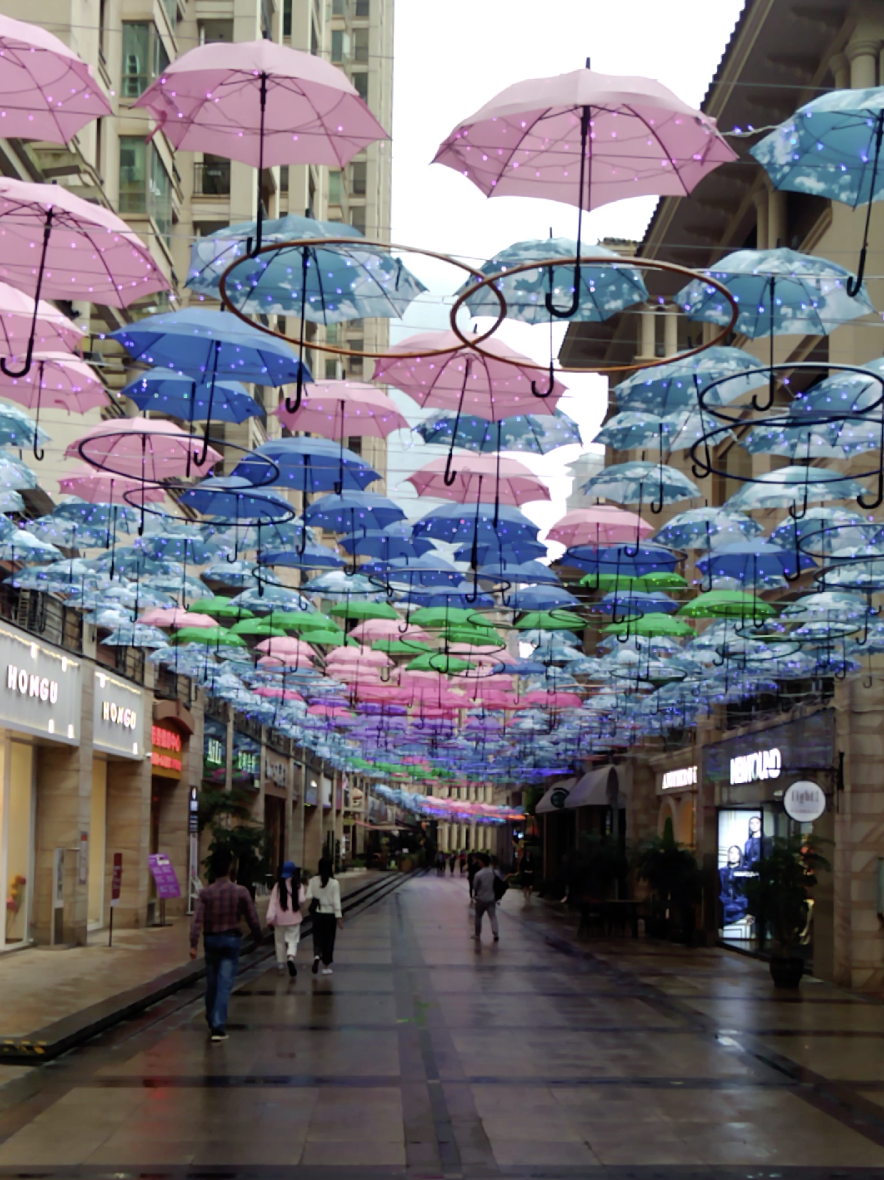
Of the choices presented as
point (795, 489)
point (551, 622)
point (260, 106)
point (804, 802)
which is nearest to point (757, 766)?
point (804, 802)

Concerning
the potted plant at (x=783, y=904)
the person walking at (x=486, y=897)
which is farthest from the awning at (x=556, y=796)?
the potted plant at (x=783, y=904)

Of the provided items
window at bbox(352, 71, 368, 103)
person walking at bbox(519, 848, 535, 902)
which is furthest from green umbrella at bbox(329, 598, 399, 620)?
window at bbox(352, 71, 368, 103)

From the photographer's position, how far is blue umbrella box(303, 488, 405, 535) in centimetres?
1681

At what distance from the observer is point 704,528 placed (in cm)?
1783

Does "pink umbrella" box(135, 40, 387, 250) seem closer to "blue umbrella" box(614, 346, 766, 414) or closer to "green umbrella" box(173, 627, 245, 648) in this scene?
"blue umbrella" box(614, 346, 766, 414)

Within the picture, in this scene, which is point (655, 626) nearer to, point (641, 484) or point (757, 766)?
point (757, 766)

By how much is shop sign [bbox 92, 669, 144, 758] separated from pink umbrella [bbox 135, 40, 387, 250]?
1966cm

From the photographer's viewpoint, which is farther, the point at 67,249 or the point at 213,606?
the point at 213,606

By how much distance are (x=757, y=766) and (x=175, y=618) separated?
38.2 ft

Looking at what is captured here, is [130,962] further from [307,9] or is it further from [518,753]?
[307,9]

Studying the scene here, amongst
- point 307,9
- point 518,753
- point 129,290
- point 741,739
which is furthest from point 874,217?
point 307,9

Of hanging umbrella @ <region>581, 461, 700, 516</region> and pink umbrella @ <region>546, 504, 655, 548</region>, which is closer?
hanging umbrella @ <region>581, 461, 700, 516</region>

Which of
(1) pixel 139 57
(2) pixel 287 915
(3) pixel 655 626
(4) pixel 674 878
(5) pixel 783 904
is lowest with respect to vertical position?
(4) pixel 674 878

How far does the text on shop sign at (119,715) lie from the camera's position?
2906 centimetres
